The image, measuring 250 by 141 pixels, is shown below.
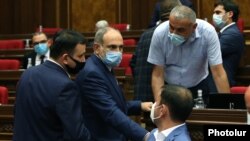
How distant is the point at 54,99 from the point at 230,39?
9.51ft

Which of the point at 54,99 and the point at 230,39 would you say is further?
the point at 230,39

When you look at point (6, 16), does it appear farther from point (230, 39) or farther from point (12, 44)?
point (230, 39)

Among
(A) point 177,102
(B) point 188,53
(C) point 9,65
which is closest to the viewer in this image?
(A) point 177,102

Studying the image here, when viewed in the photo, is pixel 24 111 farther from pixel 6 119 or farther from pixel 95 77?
pixel 6 119

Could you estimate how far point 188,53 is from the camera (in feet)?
13.3

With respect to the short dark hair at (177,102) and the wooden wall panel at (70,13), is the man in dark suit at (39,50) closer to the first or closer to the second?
the wooden wall panel at (70,13)

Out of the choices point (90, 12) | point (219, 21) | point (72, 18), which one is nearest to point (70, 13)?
point (72, 18)

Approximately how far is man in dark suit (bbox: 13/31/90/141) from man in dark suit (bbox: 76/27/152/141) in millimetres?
151

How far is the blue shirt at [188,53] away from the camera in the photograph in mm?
4020

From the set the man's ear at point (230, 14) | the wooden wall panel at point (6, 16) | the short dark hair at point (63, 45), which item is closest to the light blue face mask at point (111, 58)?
the short dark hair at point (63, 45)

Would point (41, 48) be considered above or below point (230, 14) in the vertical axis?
below

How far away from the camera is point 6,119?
209 inches

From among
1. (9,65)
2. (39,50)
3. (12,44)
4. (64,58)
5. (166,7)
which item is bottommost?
(9,65)

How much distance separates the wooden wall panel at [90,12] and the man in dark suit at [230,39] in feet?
17.7
